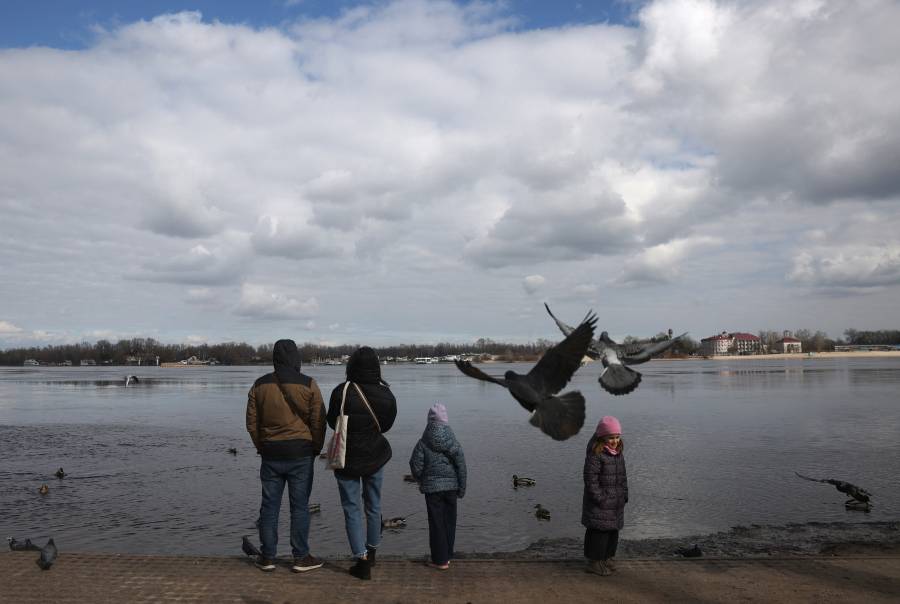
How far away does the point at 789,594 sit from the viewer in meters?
6.11

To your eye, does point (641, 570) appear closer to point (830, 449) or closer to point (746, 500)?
point (746, 500)

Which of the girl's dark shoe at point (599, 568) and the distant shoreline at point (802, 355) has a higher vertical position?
the distant shoreline at point (802, 355)

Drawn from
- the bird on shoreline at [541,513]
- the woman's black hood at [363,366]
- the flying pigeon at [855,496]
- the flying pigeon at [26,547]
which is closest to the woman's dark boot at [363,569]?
the woman's black hood at [363,366]

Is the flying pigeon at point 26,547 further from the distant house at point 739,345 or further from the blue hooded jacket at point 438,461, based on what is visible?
the distant house at point 739,345

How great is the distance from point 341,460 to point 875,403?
35340 mm

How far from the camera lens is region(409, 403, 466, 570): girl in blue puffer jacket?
662 centimetres

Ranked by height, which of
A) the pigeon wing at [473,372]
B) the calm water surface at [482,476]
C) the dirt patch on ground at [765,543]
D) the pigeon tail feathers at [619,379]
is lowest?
the calm water surface at [482,476]

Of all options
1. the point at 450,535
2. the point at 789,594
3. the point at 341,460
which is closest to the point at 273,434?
the point at 341,460

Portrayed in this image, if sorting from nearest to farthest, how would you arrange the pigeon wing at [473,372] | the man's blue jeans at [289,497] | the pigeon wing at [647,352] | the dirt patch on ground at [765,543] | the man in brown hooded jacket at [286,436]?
the pigeon wing at [473,372]
the pigeon wing at [647,352]
the man in brown hooded jacket at [286,436]
the man's blue jeans at [289,497]
the dirt patch on ground at [765,543]

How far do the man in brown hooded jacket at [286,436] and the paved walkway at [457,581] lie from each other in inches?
17.1

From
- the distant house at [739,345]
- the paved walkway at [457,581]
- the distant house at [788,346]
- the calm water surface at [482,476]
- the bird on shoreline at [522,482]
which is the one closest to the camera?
the paved walkway at [457,581]

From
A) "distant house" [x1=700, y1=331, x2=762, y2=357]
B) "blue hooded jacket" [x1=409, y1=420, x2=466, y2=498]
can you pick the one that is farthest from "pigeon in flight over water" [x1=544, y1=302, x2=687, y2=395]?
"distant house" [x1=700, y1=331, x2=762, y2=357]

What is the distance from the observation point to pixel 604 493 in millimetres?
6824

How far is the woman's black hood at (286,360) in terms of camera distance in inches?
253
